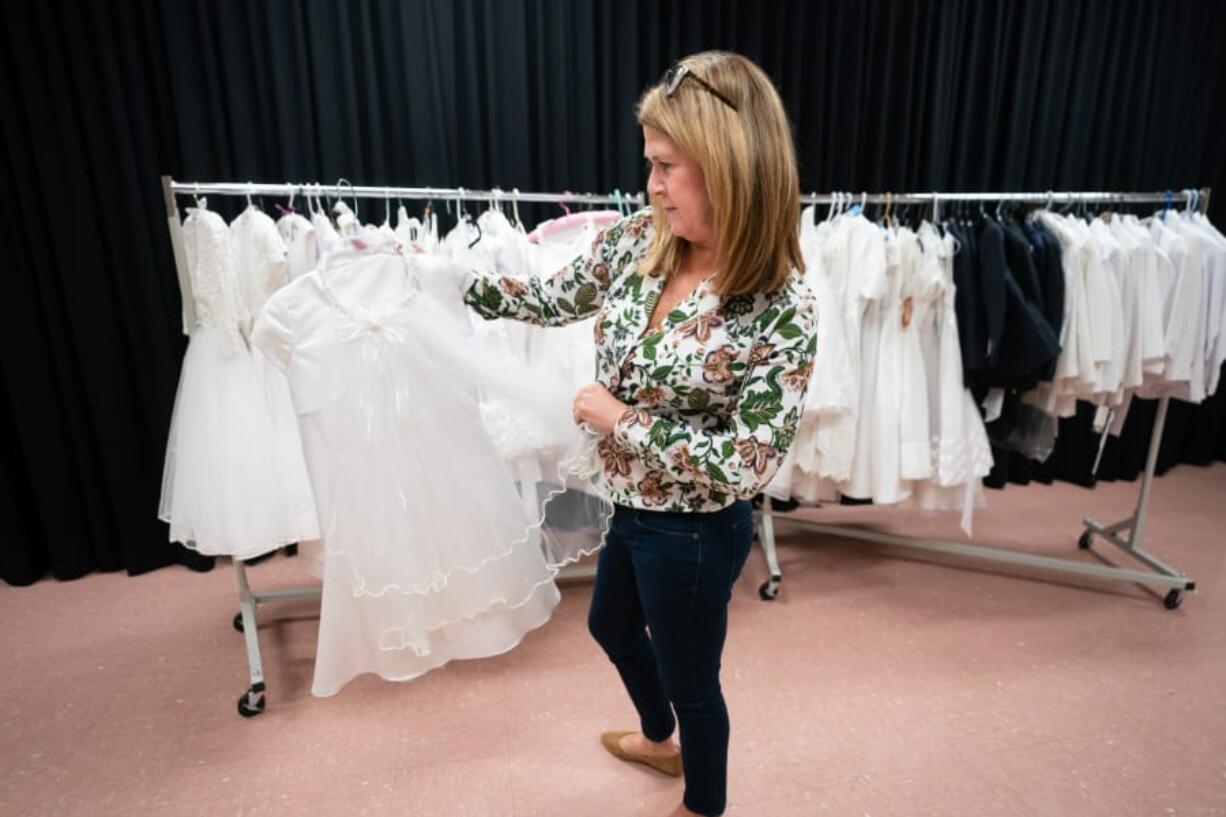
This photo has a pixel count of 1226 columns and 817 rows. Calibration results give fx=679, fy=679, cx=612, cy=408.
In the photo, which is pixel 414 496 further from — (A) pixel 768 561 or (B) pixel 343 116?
(B) pixel 343 116

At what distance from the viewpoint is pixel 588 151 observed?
2.93m

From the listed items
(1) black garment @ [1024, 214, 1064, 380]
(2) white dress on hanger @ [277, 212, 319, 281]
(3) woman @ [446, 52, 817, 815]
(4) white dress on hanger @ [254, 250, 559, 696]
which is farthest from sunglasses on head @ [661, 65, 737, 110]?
(1) black garment @ [1024, 214, 1064, 380]

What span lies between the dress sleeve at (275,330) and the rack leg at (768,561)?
192cm

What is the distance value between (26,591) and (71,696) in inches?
35.6

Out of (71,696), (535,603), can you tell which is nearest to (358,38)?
(535,603)

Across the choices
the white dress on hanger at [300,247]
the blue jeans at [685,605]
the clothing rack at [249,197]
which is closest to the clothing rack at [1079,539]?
the clothing rack at [249,197]

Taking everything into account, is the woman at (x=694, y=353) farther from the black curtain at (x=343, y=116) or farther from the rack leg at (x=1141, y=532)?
the rack leg at (x=1141, y=532)

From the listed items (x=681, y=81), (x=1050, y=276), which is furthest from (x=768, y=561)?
(x=681, y=81)

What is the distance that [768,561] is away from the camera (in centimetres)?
270

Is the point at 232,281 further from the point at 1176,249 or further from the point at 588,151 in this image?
the point at 1176,249

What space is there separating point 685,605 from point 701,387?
0.42m

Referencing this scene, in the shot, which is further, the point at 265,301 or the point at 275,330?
the point at 265,301

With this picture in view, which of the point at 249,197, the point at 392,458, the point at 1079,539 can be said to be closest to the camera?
the point at 392,458

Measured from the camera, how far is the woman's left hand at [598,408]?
1194mm
